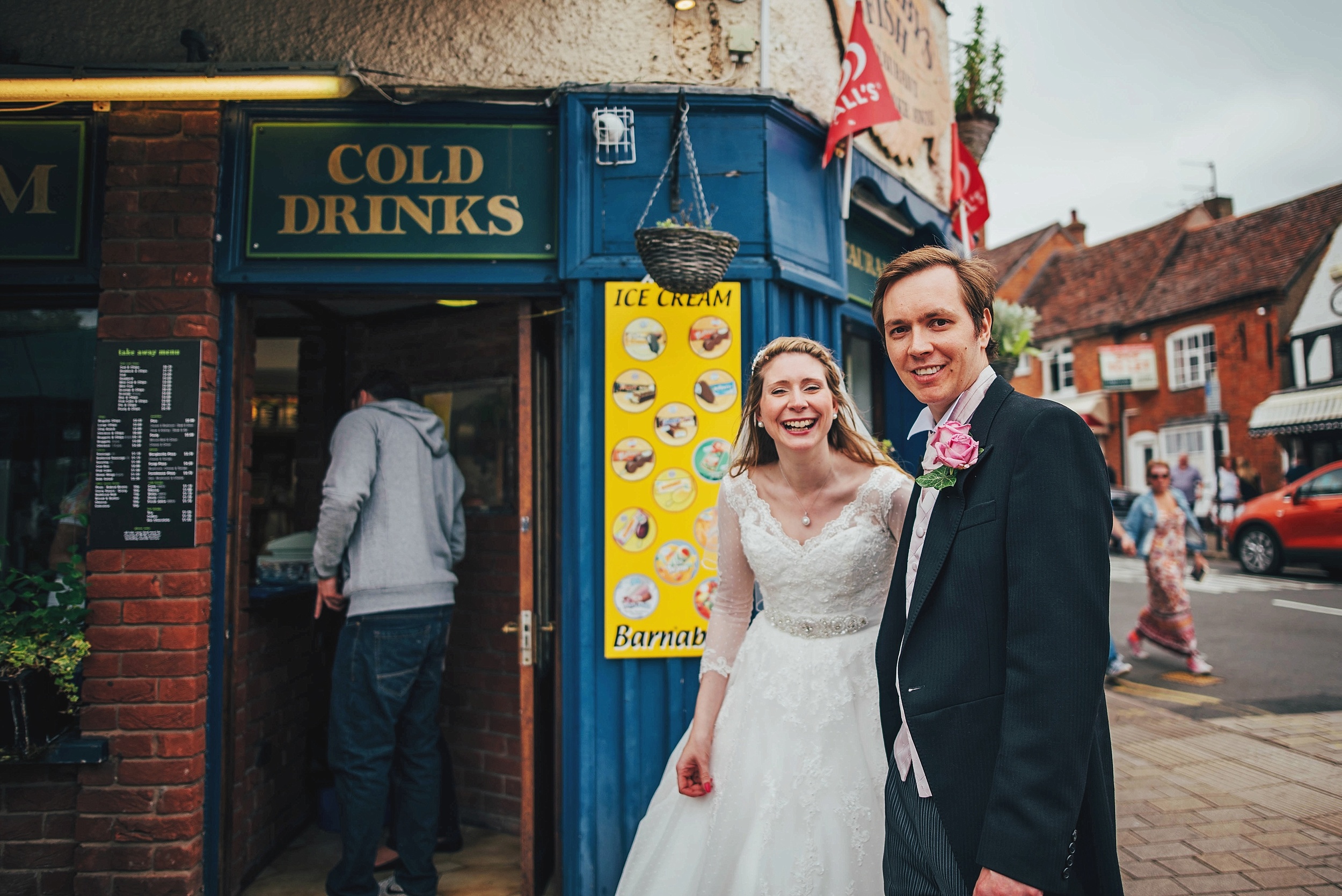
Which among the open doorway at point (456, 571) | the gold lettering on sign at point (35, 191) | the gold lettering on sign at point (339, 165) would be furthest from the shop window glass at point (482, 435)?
the gold lettering on sign at point (35, 191)

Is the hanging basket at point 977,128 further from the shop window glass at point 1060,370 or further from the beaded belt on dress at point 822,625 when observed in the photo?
the shop window glass at point 1060,370

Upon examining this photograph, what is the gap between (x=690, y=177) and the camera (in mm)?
3656

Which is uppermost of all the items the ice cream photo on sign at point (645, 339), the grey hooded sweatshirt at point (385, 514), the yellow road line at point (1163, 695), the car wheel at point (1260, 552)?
the ice cream photo on sign at point (645, 339)

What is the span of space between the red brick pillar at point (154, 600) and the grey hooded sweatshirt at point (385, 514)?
0.55m

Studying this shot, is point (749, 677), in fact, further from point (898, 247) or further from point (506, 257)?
point (898, 247)

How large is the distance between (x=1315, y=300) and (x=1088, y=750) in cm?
2448

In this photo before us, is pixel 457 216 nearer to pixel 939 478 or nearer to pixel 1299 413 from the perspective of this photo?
pixel 939 478

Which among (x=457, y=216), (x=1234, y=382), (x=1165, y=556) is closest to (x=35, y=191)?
(x=457, y=216)

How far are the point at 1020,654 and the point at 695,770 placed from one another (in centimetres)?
125

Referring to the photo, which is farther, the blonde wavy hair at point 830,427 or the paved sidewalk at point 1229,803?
the paved sidewalk at point 1229,803

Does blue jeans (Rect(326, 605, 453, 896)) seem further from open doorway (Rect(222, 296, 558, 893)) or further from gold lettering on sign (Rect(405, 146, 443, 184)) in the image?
gold lettering on sign (Rect(405, 146, 443, 184))

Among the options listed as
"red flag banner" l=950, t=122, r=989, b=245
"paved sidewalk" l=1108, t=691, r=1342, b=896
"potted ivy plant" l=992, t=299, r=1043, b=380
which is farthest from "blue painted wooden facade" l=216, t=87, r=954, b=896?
"potted ivy plant" l=992, t=299, r=1043, b=380

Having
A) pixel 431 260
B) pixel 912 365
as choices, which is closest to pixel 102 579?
pixel 431 260

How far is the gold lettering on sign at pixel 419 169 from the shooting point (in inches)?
144
